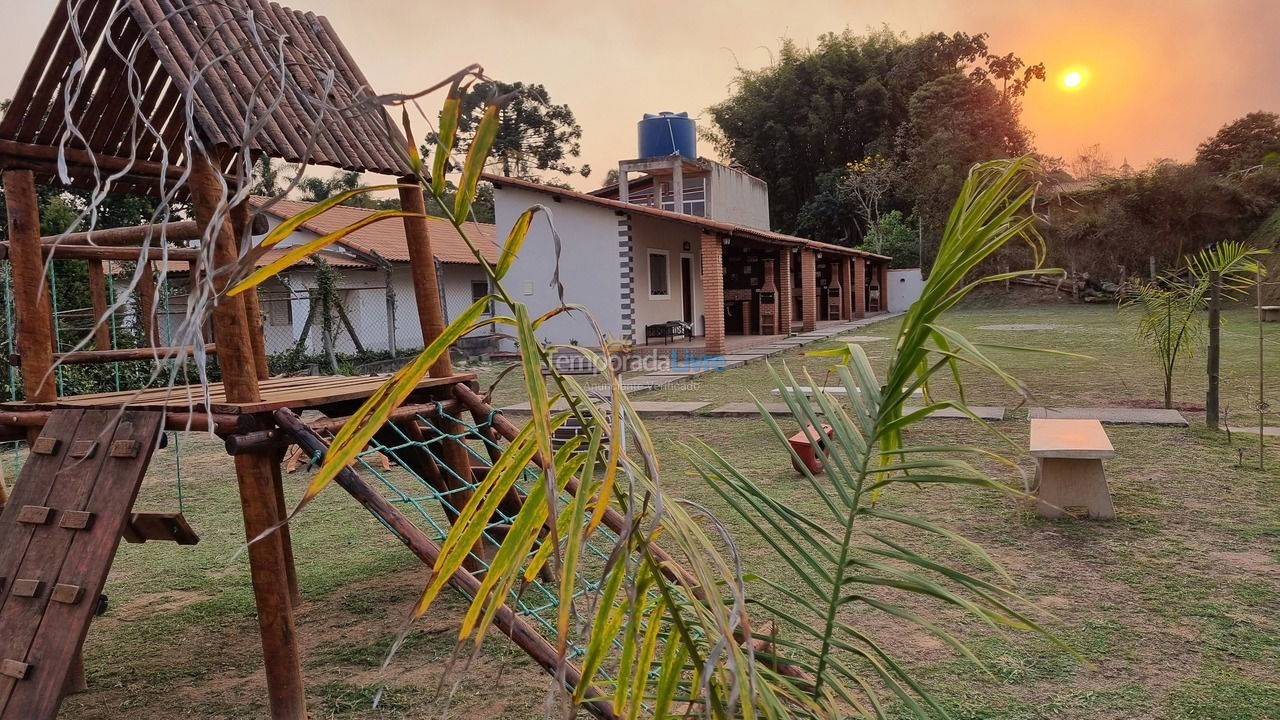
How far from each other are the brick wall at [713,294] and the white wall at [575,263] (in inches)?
73.9

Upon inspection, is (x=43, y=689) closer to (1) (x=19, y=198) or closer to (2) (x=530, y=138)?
(1) (x=19, y=198)

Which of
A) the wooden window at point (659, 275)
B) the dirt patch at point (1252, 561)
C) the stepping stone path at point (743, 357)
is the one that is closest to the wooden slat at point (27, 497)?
the dirt patch at point (1252, 561)

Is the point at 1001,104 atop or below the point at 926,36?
below

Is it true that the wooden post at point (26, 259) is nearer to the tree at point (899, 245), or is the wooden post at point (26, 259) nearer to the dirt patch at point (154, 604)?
the dirt patch at point (154, 604)

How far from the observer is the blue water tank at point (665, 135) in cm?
2338

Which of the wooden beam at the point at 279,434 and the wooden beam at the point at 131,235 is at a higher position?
the wooden beam at the point at 131,235

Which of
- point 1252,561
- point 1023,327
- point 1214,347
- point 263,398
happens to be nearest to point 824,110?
point 1023,327

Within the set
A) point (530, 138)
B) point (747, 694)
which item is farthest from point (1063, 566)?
point (530, 138)

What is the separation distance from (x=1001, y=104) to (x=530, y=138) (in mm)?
20649

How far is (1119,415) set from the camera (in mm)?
8312

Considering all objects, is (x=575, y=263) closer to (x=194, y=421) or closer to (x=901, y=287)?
(x=194, y=421)

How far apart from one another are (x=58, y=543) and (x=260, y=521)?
0.64m

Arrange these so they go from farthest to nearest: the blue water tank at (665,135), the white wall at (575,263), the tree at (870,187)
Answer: the tree at (870,187) < the blue water tank at (665,135) < the white wall at (575,263)

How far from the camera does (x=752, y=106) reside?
151ft
